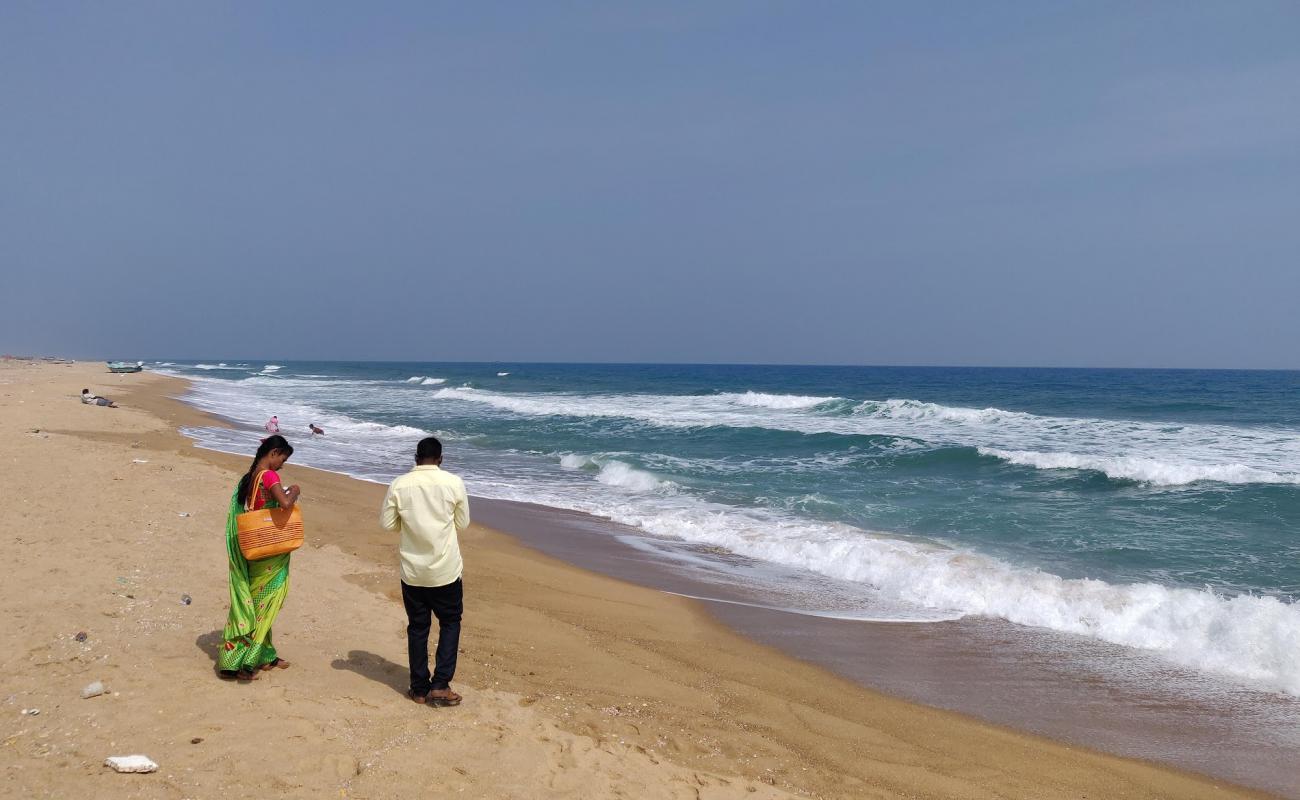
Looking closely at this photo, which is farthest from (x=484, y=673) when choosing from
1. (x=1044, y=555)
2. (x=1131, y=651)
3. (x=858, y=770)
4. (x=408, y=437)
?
(x=408, y=437)

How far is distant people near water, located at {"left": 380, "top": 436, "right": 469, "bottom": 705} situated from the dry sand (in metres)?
0.21

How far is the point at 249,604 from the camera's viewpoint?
175 inches

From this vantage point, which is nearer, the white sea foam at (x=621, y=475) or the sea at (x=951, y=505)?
the sea at (x=951, y=505)

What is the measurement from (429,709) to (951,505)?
1104 cm

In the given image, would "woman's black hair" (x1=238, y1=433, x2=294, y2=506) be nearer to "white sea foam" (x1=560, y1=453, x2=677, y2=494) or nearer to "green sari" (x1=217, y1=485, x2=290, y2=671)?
"green sari" (x1=217, y1=485, x2=290, y2=671)

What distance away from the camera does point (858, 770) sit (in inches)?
171

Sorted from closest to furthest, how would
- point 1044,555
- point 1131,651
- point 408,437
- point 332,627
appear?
point 332,627 < point 1131,651 < point 1044,555 < point 408,437

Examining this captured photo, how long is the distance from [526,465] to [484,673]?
13.3 m

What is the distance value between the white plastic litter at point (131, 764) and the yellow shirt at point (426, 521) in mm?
1365

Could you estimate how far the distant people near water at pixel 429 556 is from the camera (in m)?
4.25

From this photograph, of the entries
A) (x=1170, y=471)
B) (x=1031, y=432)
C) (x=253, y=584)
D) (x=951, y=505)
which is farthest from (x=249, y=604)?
(x=1031, y=432)

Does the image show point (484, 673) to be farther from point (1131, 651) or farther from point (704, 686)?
point (1131, 651)

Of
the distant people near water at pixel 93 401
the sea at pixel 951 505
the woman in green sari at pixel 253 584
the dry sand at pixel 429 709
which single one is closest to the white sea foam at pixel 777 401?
the sea at pixel 951 505

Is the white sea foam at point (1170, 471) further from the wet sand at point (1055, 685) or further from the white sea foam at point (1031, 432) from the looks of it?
the wet sand at point (1055, 685)
